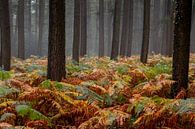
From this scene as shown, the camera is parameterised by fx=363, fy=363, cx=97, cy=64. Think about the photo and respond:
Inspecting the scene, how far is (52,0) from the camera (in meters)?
10.0

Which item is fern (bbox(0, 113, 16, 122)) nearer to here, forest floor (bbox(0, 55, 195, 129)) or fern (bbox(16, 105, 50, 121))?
forest floor (bbox(0, 55, 195, 129))

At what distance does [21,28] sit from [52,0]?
2390 cm

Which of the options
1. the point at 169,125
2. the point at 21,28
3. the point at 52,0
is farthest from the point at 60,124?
the point at 21,28

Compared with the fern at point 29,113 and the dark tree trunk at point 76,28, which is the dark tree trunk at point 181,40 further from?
the dark tree trunk at point 76,28

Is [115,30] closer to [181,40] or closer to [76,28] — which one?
[76,28]

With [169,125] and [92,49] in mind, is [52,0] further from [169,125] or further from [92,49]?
[92,49]

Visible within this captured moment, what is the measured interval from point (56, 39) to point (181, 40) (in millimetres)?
3770

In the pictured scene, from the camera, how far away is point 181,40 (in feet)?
26.8

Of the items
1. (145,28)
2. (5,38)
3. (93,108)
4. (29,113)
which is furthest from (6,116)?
(145,28)

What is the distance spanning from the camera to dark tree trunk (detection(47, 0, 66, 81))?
10086 mm

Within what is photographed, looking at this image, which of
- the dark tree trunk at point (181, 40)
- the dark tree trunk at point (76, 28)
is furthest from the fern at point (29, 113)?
the dark tree trunk at point (76, 28)

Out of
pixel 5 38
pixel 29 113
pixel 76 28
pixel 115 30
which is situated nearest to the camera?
pixel 29 113

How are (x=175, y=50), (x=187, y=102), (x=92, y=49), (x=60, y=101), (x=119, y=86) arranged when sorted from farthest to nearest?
(x=92, y=49)
(x=119, y=86)
(x=175, y=50)
(x=60, y=101)
(x=187, y=102)

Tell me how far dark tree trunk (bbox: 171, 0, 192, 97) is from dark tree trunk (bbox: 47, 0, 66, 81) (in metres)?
3.38
